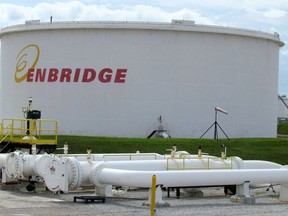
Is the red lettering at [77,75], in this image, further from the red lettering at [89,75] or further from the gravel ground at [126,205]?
the gravel ground at [126,205]

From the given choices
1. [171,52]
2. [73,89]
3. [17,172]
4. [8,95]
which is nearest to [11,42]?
[8,95]

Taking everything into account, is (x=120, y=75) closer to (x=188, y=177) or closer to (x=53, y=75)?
(x=53, y=75)

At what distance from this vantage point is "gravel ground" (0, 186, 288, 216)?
13586 mm

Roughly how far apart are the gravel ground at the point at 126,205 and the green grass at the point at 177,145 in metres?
9.42

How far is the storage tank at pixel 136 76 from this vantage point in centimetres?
3366

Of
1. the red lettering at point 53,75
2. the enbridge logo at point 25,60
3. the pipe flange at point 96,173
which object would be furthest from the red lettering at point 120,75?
the pipe flange at point 96,173

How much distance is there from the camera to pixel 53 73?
113 ft

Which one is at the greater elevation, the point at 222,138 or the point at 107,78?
the point at 107,78

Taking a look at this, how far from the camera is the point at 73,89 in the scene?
1331 inches

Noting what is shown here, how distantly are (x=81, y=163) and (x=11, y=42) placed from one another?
22.4 m

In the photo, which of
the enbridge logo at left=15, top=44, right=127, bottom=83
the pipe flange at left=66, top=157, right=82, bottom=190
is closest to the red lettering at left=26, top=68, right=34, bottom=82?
the enbridge logo at left=15, top=44, right=127, bottom=83

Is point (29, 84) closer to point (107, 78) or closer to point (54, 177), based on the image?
point (107, 78)

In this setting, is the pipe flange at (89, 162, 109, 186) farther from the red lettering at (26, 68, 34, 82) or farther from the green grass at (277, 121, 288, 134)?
the green grass at (277, 121, 288, 134)

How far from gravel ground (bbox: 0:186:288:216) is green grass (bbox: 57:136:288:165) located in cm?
942
